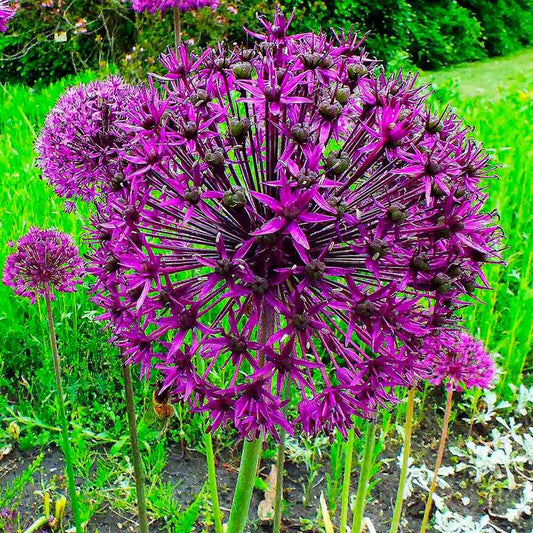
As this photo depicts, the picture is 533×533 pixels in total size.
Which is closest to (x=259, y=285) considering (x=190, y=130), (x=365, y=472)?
(x=190, y=130)

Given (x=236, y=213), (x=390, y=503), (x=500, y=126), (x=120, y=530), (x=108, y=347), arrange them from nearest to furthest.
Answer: (x=236, y=213) < (x=120, y=530) < (x=390, y=503) < (x=108, y=347) < (x=500, y=126)

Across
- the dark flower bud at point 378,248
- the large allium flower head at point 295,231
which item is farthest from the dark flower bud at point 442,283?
the dark flower bud at point 378,248

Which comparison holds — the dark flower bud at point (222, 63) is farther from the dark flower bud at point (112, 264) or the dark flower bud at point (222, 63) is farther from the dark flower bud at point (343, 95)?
the dark flower bud at point (112, 264)

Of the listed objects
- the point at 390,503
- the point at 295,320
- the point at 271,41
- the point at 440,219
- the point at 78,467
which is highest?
the point at 271,41

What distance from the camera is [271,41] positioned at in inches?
51.1

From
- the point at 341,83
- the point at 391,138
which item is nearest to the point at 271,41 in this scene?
the point at 341,83

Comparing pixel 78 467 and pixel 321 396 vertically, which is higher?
pixel 321 396


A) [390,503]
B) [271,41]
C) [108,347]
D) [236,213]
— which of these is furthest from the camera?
[108,347]

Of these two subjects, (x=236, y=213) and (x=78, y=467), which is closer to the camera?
(x=236, y=213)

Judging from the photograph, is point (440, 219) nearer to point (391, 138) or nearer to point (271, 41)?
point (391, 138)

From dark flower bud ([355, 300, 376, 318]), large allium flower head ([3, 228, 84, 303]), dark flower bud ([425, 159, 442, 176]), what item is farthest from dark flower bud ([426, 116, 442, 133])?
large allium flower head ([3, 228, 84, 303])

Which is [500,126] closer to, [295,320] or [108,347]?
[108,347]

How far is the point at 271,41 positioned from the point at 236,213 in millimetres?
395

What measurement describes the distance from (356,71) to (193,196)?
1.32 ft
